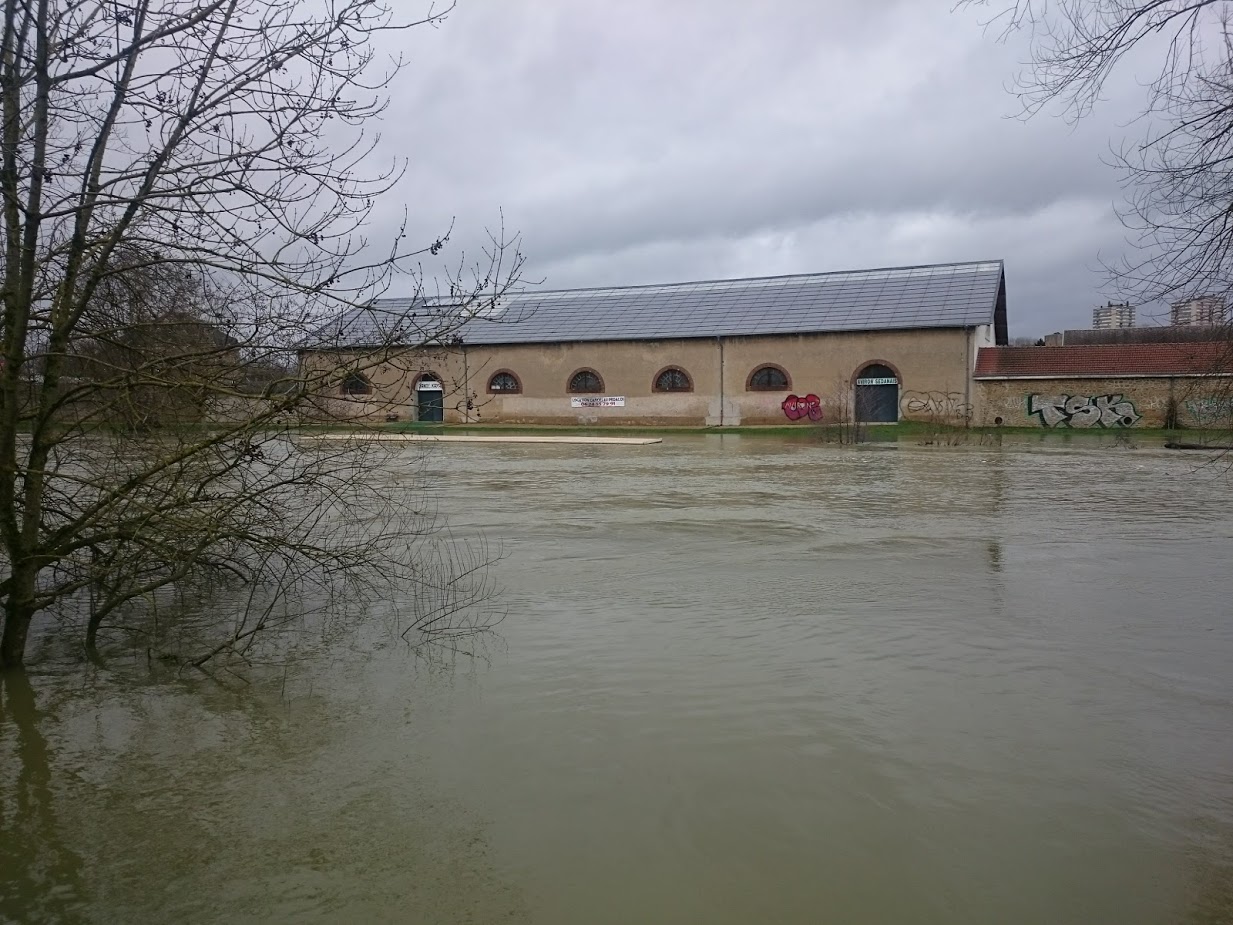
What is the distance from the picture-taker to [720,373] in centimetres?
4088

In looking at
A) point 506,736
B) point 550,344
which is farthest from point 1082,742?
point 550,344

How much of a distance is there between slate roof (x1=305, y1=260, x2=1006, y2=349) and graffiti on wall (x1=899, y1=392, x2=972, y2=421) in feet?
8.43

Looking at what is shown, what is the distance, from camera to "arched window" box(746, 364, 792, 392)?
131 feet

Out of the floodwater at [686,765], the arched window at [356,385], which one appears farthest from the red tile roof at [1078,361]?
the arched window at [356,385]

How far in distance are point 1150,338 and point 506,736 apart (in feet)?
148

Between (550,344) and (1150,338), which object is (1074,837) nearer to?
(550,344)

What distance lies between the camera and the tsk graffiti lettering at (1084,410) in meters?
35.5

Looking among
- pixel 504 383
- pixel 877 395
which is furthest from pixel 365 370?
pixel 504 383

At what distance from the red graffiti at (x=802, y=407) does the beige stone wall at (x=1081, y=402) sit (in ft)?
19.3

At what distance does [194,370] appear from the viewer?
22.4 ft

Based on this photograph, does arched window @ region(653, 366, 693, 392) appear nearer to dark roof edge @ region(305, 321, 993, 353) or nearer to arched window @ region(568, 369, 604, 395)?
dark roof edge @ region(305, 321, 993, 353)

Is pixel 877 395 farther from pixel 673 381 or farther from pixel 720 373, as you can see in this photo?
pixel 673 381

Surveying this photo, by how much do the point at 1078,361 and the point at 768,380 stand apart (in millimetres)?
11451

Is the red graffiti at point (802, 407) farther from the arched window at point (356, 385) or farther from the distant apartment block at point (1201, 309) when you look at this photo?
the arched window at point (356, 385)
